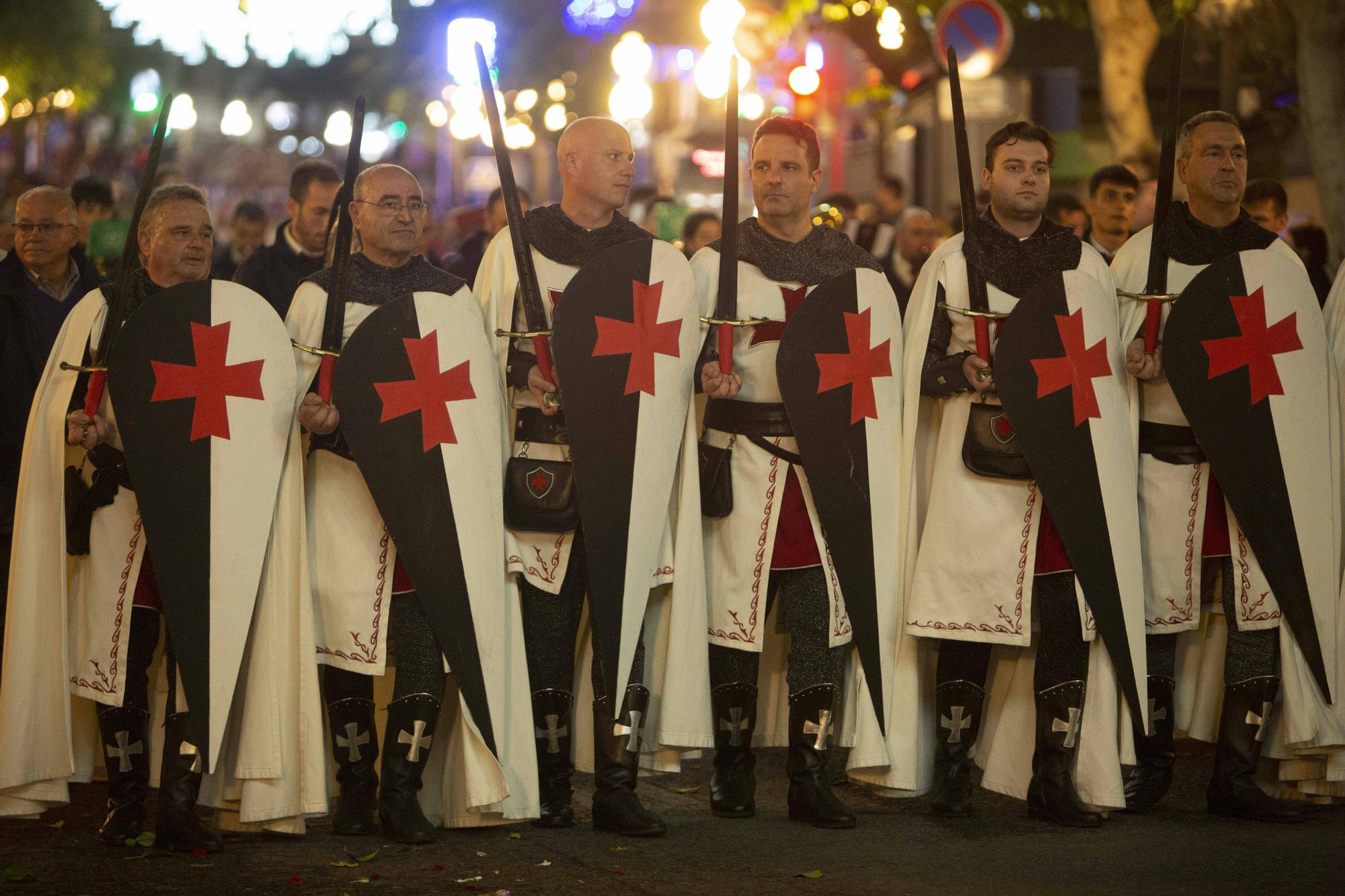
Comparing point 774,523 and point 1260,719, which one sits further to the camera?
point 1260,719

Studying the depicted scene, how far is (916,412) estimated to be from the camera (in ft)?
14.4

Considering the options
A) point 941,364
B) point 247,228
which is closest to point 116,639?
point 941,364

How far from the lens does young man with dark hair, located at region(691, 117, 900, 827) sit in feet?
14.0

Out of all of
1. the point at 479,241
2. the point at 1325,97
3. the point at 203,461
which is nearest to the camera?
the point at 203,461

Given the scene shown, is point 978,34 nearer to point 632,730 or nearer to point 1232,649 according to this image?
point 1232,649

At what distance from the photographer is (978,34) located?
366 inches

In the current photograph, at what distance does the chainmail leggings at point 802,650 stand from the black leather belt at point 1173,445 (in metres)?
0.97

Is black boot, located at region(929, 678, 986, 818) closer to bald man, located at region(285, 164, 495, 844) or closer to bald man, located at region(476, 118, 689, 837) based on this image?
bald man, located at region(476, 118, 689, 837)

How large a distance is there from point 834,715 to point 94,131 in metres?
43.8

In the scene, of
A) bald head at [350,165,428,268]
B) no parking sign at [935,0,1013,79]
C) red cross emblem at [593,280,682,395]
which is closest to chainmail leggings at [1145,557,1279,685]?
red cross emblem at [593,280,682,395]

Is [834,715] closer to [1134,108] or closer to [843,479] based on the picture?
[843,479]

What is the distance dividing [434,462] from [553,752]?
81 cm

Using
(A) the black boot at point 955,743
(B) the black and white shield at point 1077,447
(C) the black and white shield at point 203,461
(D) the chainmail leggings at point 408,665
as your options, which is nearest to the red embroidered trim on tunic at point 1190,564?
(B) the black and white shield at point 1077,447

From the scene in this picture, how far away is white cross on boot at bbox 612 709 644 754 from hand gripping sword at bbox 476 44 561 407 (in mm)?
796
